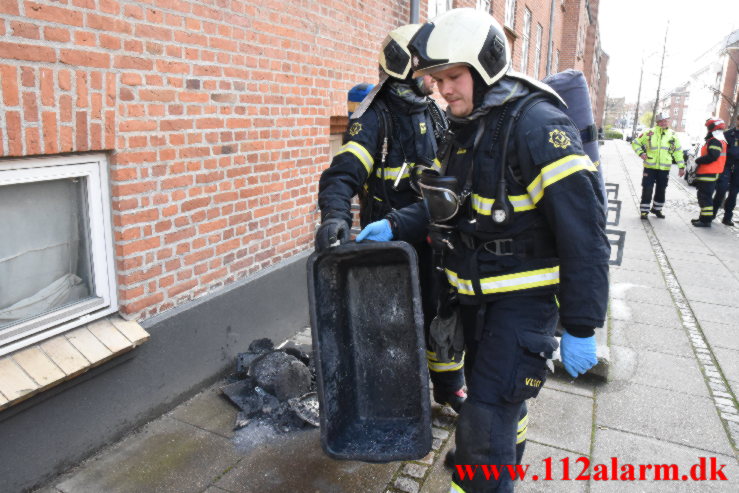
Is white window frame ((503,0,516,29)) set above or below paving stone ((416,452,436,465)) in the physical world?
above

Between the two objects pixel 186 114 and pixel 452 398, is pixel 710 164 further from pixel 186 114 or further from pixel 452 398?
pixel 186 114

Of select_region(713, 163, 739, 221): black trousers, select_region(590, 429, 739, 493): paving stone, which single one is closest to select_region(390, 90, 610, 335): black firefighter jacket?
select_region(590, 429, 739, 493): paving stone

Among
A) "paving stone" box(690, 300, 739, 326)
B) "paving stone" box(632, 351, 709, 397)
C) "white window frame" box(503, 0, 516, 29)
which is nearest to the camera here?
"paving stone" box(632, 351, 709, 397)

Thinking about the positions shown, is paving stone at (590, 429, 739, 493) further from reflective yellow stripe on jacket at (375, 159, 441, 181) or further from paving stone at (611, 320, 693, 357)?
reflective yellow stripe on jacket at (375, 159, 441, 181)

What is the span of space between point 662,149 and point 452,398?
890 centimetres

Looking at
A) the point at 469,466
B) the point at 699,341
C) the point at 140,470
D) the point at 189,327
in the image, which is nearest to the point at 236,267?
the point at 189,327

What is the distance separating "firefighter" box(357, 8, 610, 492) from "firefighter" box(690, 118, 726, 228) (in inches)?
361

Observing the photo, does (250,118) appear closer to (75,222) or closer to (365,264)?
(75,222)

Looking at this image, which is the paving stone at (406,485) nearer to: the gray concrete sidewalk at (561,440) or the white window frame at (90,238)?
the gray concrete sidewalk at (561,440)

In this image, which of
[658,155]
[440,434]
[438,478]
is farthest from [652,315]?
[658,155]

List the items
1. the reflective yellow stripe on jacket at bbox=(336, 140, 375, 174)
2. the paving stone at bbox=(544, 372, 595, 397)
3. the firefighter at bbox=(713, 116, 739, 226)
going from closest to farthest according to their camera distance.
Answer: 1. the reflective yellow stripe on jacket at bbox=(336, 140, 375, 174)
2. the paving stone at bbox=(544, 372, 595, 397)
3. the firefighter at bbox=(713, 116, 739, 226)

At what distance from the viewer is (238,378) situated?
12.3ft

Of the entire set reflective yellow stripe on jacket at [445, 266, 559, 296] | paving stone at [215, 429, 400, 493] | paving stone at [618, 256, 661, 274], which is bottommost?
paving stone at [215, 429, 400, 493]

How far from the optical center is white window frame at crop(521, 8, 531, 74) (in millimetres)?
13164
